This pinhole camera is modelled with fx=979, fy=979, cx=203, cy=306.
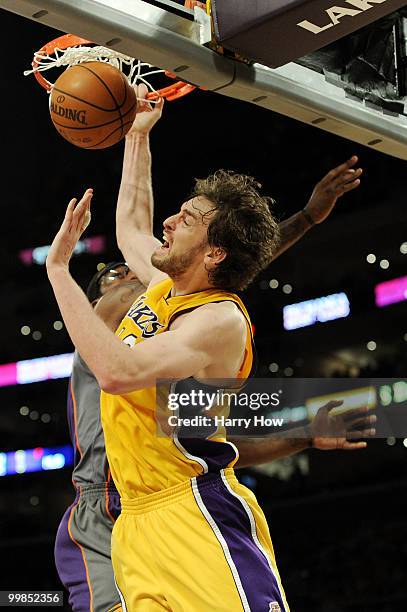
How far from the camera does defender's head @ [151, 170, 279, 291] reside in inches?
123

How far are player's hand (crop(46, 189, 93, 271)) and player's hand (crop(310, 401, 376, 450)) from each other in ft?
3.30

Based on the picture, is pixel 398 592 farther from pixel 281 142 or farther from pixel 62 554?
pixel 62 554

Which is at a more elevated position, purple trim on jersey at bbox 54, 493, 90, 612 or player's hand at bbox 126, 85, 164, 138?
player's hand at bbox 126, 85, 164, 138

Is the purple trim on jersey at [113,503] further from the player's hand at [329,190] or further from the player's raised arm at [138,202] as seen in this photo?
the player's hand at [329,190]

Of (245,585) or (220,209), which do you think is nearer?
(245,585)

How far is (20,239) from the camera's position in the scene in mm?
13531

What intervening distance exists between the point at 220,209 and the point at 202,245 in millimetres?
150

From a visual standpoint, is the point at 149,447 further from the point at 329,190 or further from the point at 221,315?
the point at 329,190

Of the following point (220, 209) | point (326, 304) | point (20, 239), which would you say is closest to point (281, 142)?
point (326, 304)

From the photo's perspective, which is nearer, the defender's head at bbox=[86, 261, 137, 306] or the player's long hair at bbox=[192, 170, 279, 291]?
the player's long hair at bbox=[192, 170, 279, 291]

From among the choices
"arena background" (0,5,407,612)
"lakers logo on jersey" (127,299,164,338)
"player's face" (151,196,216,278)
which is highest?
"player's face" (151,196,216,278)

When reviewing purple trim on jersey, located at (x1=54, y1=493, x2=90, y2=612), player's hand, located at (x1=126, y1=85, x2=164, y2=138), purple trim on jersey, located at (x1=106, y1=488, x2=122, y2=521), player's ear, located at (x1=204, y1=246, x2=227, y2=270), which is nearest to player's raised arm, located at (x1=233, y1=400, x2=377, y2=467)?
player's ear, located at (x1=204, y1=246, x2=227, y2=270)

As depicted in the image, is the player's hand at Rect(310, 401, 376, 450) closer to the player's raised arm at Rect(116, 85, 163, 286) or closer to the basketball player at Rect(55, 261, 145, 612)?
the player's raised arm at Rect(116, 85, 163, 286)

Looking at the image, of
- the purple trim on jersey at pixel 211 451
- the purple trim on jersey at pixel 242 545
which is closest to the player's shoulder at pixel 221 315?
the purple trim on jersey at pixel 211 451
